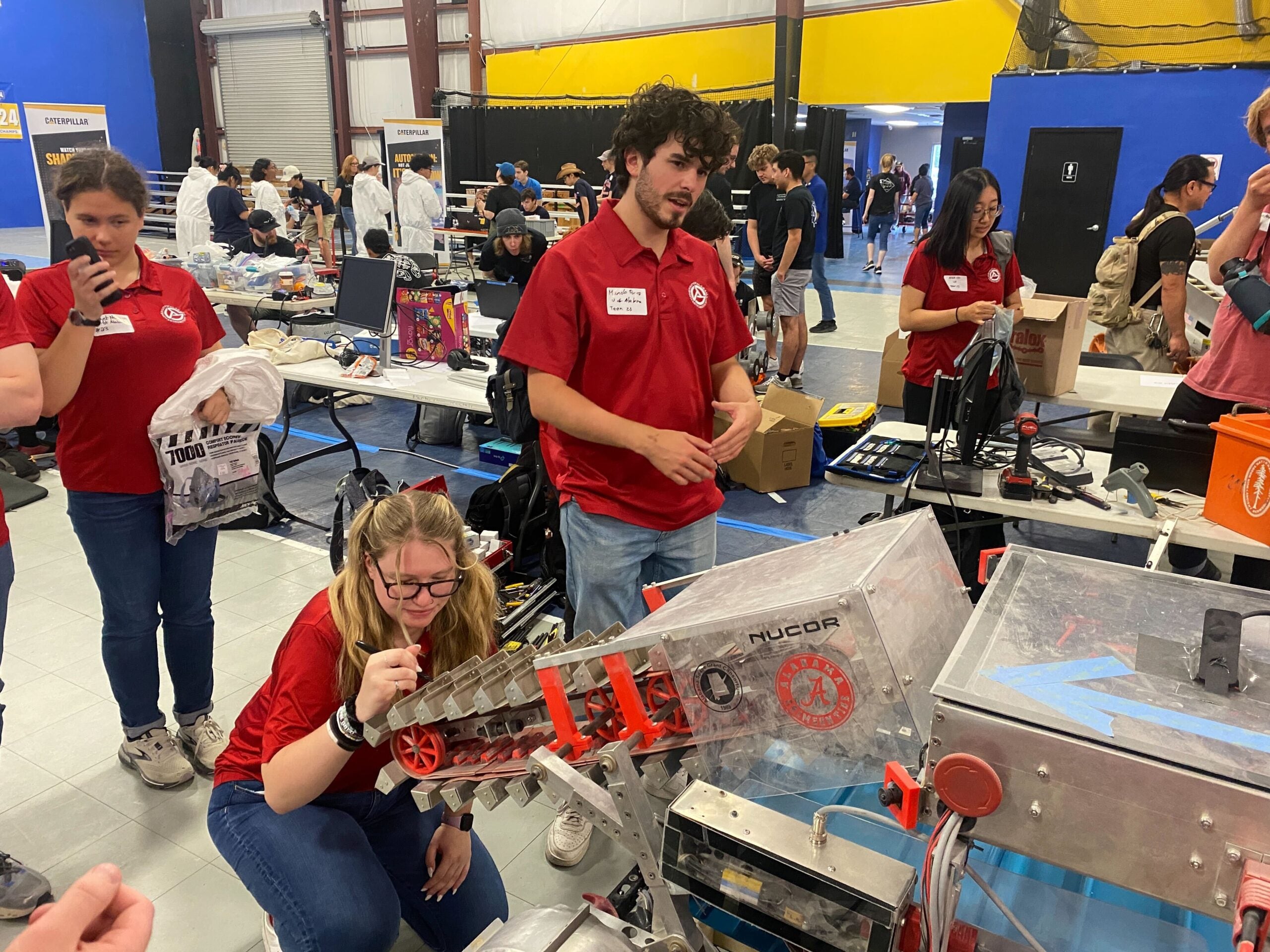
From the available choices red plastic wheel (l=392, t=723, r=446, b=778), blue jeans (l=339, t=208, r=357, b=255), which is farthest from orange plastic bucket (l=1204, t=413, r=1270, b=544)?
blue jeans (l=339, t=208, r=357, b=255)

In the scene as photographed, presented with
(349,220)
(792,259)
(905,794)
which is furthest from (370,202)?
(905,794)

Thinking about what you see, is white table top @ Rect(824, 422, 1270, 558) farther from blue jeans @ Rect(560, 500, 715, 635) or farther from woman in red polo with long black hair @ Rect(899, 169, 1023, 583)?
blue jeans @ Rect(560, 500, 715, 635)

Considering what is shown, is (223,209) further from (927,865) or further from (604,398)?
(927,865)

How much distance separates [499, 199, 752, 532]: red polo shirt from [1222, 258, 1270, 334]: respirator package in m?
1.40

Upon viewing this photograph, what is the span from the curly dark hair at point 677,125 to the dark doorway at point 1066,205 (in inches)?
323

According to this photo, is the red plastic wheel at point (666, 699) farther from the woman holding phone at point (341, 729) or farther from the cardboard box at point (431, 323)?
the cardboard box at point (431, 323)

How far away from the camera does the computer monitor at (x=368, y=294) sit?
405 centimetres

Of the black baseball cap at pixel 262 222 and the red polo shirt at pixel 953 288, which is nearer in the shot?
the red polo shirt at pixel 953 288

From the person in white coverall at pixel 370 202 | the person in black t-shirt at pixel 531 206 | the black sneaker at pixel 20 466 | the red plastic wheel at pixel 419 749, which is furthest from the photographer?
the person in white coverall at pixel 370 202

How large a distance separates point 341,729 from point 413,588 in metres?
0.23

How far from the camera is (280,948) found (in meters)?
1.46

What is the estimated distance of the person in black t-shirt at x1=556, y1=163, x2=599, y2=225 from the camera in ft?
33.4


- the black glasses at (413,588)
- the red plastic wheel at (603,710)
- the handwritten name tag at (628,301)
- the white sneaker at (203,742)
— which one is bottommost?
the white sneaker at (203,742)

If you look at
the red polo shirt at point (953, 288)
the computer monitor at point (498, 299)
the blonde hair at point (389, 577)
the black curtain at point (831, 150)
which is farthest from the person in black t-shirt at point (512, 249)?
the black curtain at point (831, 150)
